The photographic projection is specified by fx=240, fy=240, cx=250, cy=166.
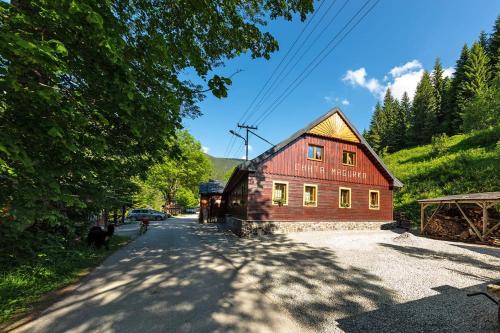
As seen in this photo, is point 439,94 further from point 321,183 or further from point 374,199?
point 321,183

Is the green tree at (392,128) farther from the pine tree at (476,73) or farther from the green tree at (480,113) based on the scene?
the green tree at (480,113)

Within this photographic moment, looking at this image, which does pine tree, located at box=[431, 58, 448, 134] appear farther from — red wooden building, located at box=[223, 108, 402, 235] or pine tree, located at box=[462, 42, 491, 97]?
red wooden building, located at box=[223, 108, 402, 235]

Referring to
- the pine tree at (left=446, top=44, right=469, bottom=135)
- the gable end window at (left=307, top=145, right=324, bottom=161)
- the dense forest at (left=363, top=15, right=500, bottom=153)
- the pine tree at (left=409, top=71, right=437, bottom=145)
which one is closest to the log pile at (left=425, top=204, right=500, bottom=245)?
the gable end window at (left=307, top=145, right=324, bottom=161)

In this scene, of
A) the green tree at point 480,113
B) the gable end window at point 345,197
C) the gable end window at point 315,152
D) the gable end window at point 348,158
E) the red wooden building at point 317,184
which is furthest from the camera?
the green tree at point 480,113

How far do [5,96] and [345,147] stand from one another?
63.4ft

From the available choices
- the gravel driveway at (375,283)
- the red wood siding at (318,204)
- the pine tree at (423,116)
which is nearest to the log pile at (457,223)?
the gravel driveway at (375,283)

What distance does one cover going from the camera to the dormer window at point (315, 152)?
1795cm

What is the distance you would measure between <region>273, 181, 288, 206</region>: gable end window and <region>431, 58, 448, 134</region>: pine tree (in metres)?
51.3

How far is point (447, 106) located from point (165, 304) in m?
66.9

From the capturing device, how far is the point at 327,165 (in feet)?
60.5

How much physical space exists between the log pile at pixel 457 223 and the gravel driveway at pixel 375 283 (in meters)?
2.80

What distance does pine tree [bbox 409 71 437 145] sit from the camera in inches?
2031

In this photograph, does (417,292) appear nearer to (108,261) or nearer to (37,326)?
(37,326)

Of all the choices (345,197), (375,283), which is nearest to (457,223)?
(345,197)
